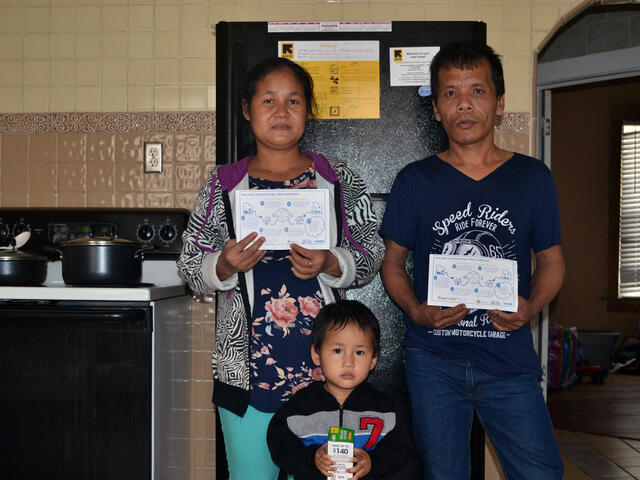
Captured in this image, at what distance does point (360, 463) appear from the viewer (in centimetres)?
144

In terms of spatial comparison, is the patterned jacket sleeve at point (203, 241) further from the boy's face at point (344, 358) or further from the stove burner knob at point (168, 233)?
the stove burner knob at point (168, 233)

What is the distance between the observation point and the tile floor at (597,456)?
3331 millimetres

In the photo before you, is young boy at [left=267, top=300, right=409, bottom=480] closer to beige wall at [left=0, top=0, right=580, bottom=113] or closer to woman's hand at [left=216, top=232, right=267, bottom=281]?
woman's hand at [left=216, top=232, right=267, bottom=281]

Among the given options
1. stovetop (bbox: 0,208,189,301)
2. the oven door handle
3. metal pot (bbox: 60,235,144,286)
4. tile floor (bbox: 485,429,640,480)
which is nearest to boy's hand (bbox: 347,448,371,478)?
the oven door handle

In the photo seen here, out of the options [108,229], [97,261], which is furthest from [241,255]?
[108,229]

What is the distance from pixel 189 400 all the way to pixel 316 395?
1.25 m

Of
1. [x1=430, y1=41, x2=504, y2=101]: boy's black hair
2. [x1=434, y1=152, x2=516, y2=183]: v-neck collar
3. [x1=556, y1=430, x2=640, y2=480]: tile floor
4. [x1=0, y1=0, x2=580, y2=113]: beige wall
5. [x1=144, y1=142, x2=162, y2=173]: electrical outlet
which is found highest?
[x1=0, y1=0, x2=580, y2=113]: beige wall

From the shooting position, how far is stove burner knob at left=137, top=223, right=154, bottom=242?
8.23 ft

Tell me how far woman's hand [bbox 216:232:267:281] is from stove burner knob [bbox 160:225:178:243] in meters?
1.04

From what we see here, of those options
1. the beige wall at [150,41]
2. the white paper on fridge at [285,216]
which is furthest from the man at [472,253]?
the beige wall at [150,41]

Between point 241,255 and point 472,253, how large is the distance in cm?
58

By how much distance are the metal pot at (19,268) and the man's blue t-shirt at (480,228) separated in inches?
50.8

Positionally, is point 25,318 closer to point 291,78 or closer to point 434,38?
point 291,78

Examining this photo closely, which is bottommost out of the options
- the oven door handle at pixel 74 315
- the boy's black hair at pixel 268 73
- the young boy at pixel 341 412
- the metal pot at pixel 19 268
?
the young boy at pixel 341 412
